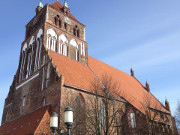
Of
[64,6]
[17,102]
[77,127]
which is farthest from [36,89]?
[64,6]

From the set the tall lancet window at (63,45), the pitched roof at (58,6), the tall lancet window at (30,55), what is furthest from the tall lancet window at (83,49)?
the tall lancet window at (30,55)

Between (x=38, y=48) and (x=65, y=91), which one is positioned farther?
(x=38, y=48)

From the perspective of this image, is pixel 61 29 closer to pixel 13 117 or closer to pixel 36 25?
pixel 36 25

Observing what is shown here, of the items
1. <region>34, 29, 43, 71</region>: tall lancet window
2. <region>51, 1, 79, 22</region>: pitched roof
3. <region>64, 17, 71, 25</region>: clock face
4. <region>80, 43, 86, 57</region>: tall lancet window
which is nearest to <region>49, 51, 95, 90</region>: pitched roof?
<region>34, 29, 43, 71</region>: tall lancet window

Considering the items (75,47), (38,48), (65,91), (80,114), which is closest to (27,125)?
(65,91)

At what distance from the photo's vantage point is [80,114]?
48.6 feet

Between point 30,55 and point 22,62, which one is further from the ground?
point 30,55

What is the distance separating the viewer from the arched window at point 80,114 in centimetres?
1332

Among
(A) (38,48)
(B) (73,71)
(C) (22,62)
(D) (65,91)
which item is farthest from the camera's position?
(C) (22,62)

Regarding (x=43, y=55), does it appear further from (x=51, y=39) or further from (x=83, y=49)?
(x=83, y=49)

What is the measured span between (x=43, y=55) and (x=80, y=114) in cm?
696

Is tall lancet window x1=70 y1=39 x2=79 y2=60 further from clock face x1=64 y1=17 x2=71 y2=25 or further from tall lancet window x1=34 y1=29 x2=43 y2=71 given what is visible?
tall lancet window x1=34 y1=29 x2=43 y2=71

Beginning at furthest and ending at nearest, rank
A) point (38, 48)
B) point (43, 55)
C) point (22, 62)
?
point (22, 62) < point (38, 48) < point (43, 55)

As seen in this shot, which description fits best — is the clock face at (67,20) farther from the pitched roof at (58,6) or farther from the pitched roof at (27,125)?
the pitched roof at (27,125)
